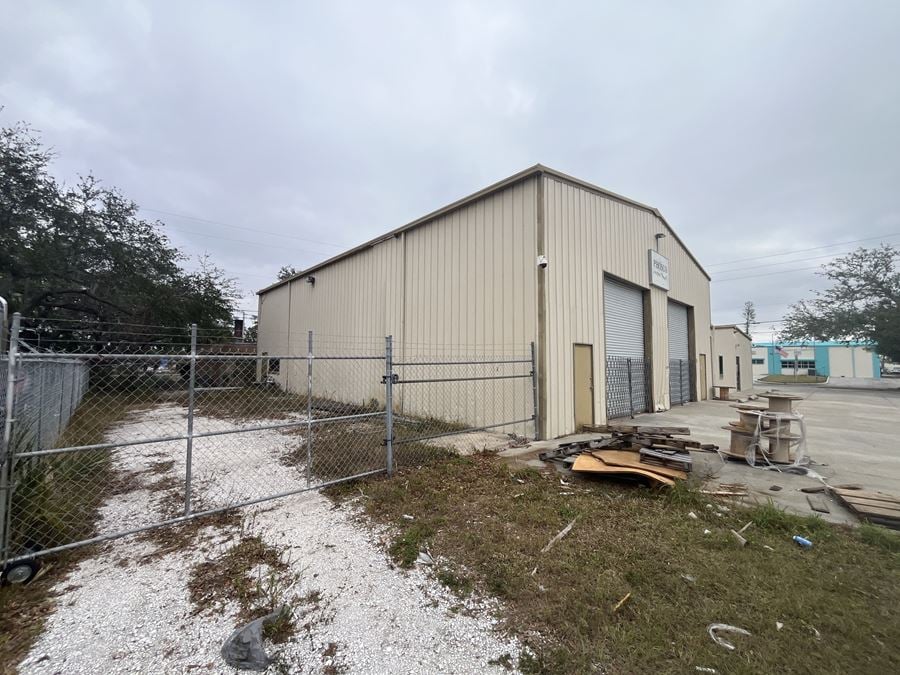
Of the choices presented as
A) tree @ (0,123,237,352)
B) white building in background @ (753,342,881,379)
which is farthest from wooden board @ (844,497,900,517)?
white building in background @ (753,342,881,379)

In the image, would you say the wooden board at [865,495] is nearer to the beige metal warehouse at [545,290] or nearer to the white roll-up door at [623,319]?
the beige metal warehouse at [545,290]

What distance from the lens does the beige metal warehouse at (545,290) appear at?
8.16m

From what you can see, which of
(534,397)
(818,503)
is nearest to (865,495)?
(818,503)

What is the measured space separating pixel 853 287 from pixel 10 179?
52640 millimetres

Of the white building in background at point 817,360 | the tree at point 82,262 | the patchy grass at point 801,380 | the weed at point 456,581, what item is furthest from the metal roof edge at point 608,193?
the white building in background at point 817,360

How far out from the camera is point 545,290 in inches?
310

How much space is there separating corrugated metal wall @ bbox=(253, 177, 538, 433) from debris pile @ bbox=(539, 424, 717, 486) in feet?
6.67

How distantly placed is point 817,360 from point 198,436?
67464 millimetres

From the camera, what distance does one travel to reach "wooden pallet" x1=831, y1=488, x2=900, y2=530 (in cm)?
372

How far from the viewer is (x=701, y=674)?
196cm

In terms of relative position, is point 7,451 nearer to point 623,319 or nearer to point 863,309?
point 623,319

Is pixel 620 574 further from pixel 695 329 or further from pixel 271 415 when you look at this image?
pixel 695 329

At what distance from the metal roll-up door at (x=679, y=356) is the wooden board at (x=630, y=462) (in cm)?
1007

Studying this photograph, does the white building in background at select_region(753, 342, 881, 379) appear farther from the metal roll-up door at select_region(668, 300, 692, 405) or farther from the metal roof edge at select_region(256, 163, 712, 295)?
the metal roof edge at select_region(256, 163, 712, 295)
